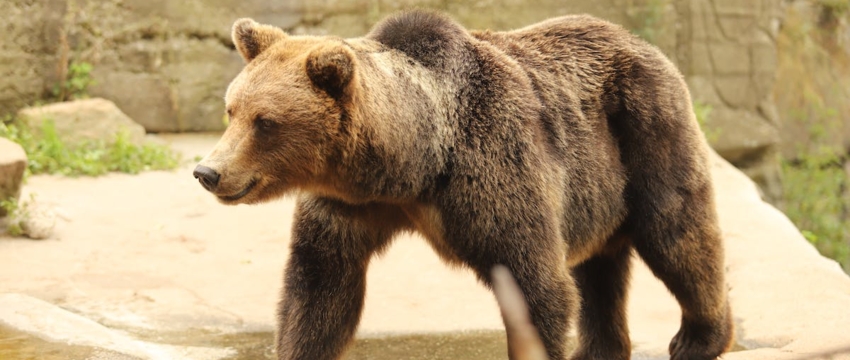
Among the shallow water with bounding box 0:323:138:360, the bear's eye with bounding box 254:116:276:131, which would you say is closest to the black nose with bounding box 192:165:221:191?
the bear's eye with bounding box 254:116:276:131

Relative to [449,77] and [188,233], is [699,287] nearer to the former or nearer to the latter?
[449,77]

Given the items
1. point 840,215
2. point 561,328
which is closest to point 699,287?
point 561,328

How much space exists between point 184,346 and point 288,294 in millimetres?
1225

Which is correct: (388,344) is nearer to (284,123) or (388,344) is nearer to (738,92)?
(284,123)

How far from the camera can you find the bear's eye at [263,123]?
12.0ft

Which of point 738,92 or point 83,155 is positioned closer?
point 83,155

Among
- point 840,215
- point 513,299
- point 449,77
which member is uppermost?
point 513,299

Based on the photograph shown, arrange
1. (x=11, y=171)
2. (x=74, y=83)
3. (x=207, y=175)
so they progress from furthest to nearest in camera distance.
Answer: (x=74, y=83), (x=11, y=171), (x=207, y=175)

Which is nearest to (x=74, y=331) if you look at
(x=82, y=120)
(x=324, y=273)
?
(x=324, y=273)

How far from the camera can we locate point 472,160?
12.9 feet

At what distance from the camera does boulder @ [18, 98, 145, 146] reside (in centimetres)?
912

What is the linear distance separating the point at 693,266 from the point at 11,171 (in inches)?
173

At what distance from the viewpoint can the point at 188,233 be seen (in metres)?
7.18

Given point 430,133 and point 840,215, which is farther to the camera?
point 840,215
